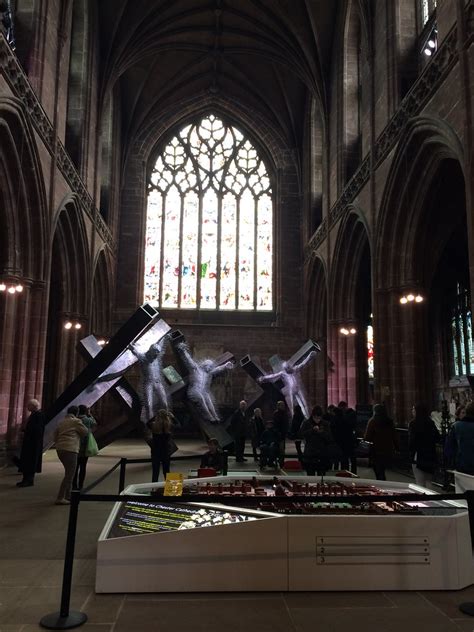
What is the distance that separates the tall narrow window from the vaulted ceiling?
8.63m

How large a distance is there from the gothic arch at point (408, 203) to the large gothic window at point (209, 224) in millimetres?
9630

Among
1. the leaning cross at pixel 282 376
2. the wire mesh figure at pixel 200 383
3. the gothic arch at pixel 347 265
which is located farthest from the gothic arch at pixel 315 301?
the wire mesh figure at pixel 200 383

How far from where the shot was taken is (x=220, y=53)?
71.2ft

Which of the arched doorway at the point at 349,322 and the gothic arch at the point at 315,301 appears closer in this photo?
the arched doorway at the point at 349,322

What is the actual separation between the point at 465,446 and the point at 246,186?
19783mm

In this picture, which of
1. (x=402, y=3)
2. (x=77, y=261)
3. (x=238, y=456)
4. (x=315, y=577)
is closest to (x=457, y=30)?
(x=402, y=3)

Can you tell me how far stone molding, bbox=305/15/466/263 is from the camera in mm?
10148

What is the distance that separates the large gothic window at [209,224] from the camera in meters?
22.9

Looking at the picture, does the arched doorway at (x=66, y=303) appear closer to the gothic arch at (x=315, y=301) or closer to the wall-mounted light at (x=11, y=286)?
the wall-mounted light at (x=11, y=286)

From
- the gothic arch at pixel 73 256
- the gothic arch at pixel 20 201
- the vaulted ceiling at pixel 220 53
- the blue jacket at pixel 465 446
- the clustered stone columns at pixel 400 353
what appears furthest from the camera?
the vaulted ceiling at pixel 220 53

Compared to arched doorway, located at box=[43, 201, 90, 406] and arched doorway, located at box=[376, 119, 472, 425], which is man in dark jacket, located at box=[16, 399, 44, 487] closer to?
arched doorway, located at box=[43, 201, 90, 406]

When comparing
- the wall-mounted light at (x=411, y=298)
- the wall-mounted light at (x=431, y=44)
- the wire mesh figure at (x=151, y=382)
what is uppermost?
the wall-mounted light at (x=431, y=44)

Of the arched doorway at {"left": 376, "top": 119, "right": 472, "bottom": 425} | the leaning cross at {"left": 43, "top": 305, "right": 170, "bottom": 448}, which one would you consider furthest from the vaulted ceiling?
the leaning cross at {"left": 43, "top": 305, "right": 170, "bottom": 448}

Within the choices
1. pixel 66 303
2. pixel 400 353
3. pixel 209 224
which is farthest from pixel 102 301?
pixel 400 353
